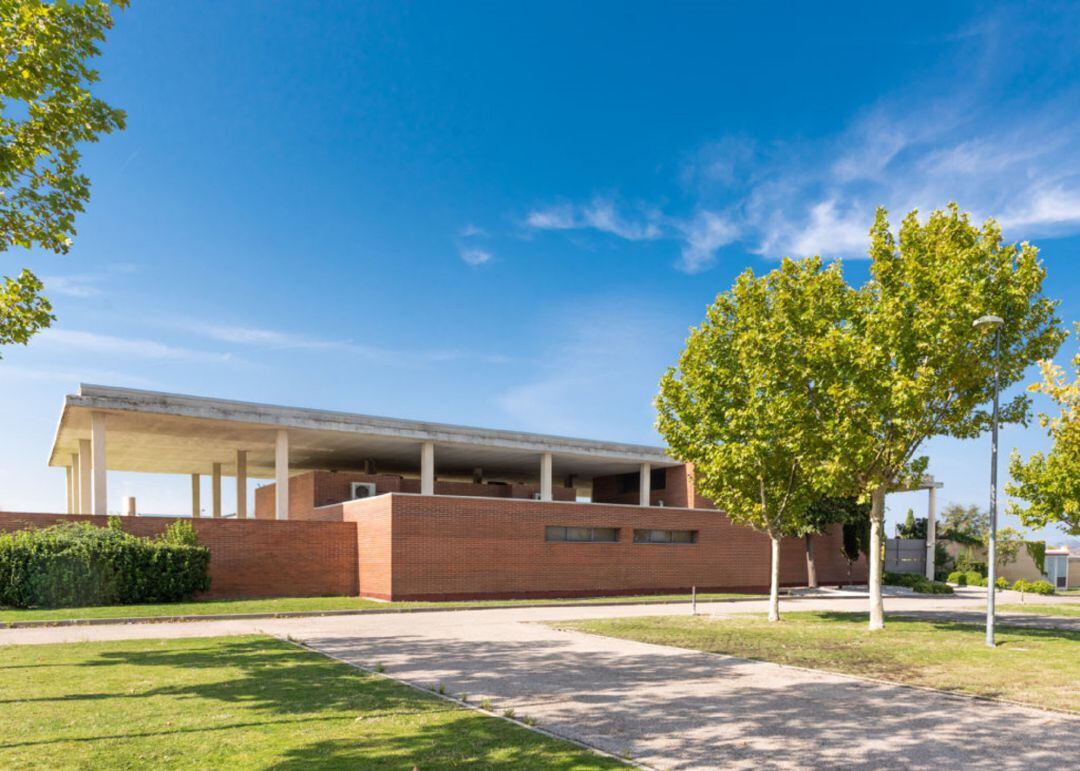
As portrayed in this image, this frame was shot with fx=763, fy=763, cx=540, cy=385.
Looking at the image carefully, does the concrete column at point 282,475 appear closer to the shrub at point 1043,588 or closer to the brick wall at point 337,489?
the brick wall at point 337,489

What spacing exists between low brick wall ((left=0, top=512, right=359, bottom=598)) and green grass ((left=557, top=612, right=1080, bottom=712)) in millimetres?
13202

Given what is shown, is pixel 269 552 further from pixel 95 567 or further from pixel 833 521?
pixel 833 521

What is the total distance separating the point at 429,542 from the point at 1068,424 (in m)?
23.8

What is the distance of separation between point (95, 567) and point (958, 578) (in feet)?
164

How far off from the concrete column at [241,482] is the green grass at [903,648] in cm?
2460

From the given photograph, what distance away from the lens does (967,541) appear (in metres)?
55.5

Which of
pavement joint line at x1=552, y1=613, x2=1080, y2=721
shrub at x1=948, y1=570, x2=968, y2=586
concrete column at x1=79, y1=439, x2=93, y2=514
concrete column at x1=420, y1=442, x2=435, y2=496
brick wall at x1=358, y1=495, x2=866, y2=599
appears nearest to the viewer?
pavement joint line at x1=552, y1=613, x2=1080, y2=721

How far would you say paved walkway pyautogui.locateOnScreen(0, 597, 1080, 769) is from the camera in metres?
7.64

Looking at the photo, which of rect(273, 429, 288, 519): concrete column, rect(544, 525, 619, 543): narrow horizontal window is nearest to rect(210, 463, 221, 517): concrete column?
rect(273, 429, 288, 519): concrete column

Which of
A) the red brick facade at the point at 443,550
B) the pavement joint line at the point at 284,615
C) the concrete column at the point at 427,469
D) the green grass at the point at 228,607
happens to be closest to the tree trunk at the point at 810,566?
the red brick facade at the point at 443,550

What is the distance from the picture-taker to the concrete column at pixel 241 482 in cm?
3928

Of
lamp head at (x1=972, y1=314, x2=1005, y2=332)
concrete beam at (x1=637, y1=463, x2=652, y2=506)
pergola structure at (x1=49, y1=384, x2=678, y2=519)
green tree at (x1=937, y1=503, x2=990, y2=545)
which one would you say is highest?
lamp head at (x1=972, y1=314, x2=1005, y2=332)

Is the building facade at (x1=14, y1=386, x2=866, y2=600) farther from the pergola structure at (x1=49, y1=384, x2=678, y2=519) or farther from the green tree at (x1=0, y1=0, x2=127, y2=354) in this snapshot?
the green tree at (x1=0, y1=0, x2=127, y2=354)

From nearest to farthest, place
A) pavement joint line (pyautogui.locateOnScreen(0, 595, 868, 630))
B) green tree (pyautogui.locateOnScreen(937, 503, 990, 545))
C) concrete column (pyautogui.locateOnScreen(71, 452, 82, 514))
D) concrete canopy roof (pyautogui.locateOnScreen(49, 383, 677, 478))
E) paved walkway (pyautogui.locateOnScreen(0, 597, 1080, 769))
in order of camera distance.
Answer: paved walkway (pyautogui.locateOnScreen(0, 597, 1080, 769)) < pavement joint line (pyautogui.locateOnScreen(0, 595, 868, 630)) < concrete canopy roof (pyautogui.locateOnScreen(49, 383, 677, 478)) < concrete column (pyautogui.locateOnScreen(71, 452, 82, 514)) < green tree (pyautogui.locateOnScreen(937, 503, 990, 545))
